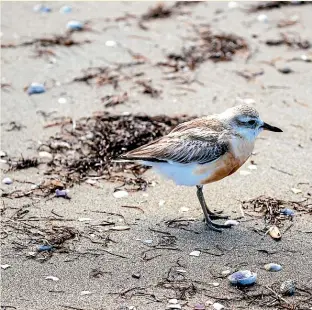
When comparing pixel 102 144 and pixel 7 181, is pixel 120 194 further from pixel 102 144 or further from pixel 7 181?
pixel 7 181

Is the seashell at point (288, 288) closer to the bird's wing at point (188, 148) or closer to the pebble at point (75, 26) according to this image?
the bird's wing at point (188, 148)

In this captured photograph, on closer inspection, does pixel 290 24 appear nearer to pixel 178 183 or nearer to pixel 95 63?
pixel 95 63

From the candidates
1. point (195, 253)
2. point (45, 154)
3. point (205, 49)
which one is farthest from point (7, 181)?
point (205, 49)

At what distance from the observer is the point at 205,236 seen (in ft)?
21.6

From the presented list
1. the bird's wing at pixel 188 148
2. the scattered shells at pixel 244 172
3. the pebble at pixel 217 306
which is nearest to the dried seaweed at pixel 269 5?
the scattered shells at pixel 244 172

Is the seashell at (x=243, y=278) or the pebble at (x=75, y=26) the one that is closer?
the seashell at (x=243, y=278)

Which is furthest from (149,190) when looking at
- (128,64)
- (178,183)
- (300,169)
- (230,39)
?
(230,39)

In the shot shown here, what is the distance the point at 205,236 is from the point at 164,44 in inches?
156

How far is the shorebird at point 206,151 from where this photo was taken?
21.9ft

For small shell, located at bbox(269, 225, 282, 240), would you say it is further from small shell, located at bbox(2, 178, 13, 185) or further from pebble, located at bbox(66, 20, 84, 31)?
pebble, located at bbox(66, 20, 84, 31)

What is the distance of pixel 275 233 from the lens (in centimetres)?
651

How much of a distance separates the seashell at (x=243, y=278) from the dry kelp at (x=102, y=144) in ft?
5.42

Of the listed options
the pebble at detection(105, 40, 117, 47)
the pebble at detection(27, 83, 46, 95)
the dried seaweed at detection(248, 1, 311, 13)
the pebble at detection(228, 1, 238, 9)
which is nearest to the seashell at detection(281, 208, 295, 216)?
the pebble at detection(27, 83, 46, 95)

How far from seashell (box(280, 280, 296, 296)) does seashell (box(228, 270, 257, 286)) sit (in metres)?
0.22
